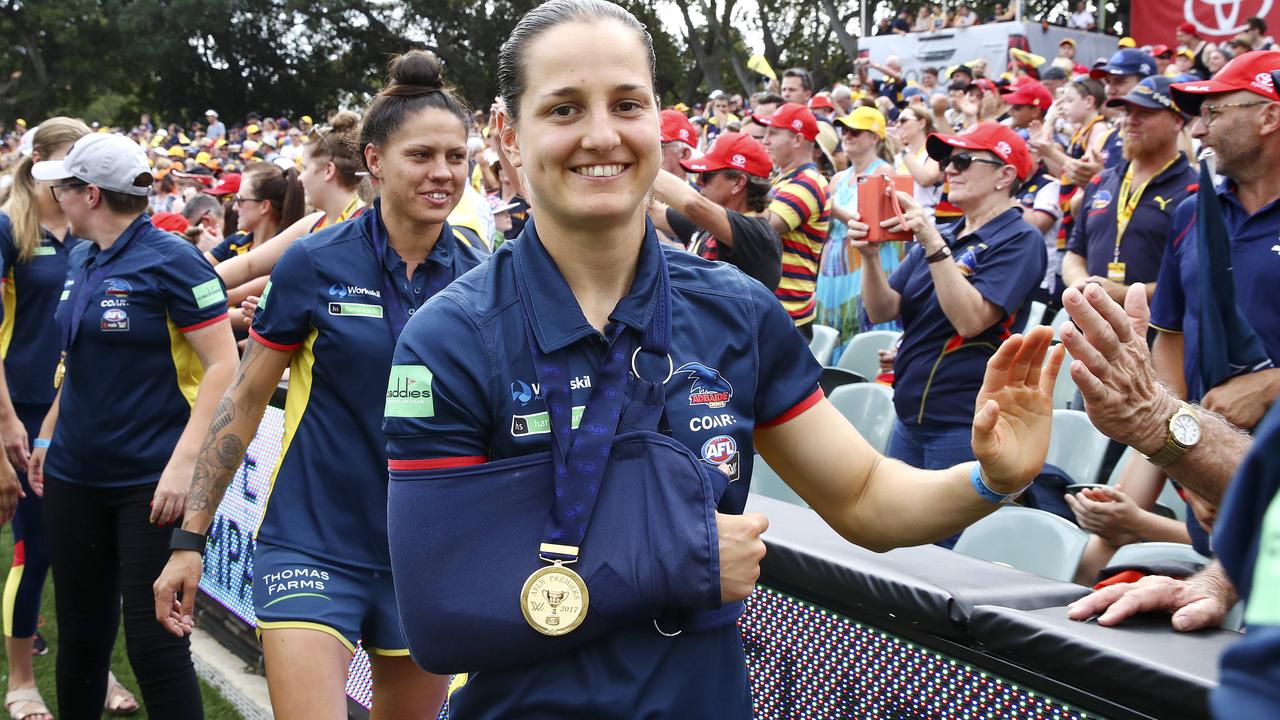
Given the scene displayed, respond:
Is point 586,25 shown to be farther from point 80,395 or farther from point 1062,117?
point 1062,117

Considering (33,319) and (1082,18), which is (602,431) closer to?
(33,319)

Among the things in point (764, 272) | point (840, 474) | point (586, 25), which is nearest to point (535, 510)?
point (840, 474)

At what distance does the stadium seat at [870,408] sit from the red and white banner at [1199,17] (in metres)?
10.3

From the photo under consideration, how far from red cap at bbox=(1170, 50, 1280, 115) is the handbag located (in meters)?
3.05

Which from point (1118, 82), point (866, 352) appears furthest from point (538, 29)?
point (1118, 82)

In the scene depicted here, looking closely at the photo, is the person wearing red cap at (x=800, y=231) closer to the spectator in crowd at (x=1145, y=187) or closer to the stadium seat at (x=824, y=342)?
the stadium seat at (x=824, y=342)

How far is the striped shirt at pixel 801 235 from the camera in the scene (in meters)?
6.43

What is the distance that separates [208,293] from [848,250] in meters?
4.99

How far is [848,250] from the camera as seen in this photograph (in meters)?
8.10

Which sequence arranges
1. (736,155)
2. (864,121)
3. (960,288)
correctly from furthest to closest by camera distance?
1. (864,121)
2. (736,155)
3. (960,288)

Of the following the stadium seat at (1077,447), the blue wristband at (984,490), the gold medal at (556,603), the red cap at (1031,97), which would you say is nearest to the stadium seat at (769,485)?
the stadium seat at (1077,447)

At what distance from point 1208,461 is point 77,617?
3765mm

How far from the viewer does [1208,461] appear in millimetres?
2479

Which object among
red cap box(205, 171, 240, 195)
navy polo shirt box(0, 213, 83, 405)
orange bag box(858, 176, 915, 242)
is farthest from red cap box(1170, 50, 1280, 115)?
red cap box(205, 171, 240, 195)
